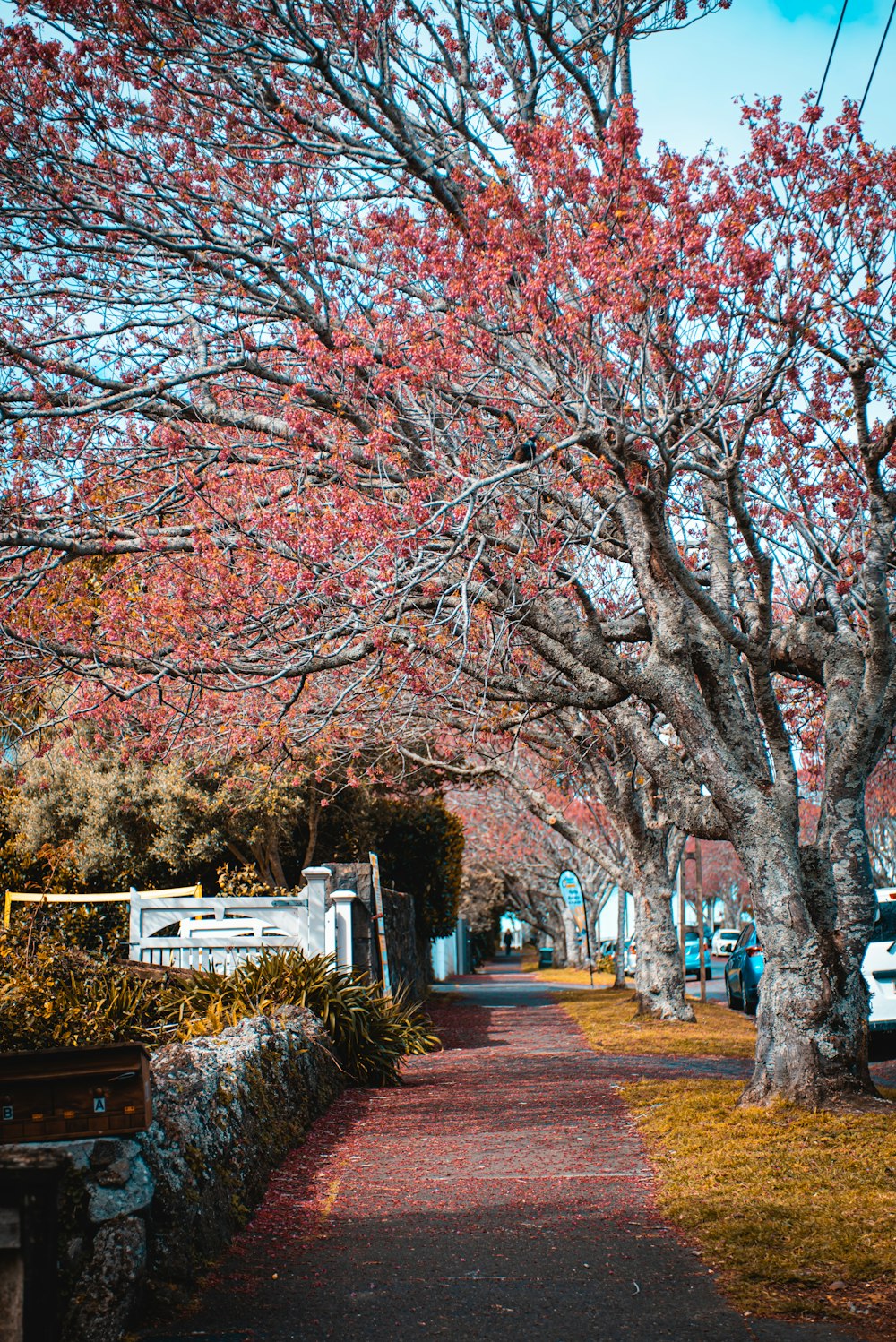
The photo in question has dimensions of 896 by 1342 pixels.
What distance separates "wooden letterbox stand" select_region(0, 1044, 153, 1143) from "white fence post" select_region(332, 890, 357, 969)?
8791mm

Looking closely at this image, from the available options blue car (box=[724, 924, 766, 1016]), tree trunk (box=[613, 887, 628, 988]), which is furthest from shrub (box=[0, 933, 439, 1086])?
tree trunk (box=[613, 887, 628, 988])

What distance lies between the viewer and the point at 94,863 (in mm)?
18156

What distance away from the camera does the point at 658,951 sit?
61.4 ft

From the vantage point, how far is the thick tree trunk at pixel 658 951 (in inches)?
714

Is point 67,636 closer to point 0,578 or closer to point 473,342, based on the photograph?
point 0,578

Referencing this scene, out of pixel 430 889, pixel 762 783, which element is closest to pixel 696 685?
pixel 762 783

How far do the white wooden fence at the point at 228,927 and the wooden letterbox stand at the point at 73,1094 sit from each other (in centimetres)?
765

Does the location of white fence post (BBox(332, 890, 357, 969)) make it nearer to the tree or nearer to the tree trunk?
the tree

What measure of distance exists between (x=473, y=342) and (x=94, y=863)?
11703mm

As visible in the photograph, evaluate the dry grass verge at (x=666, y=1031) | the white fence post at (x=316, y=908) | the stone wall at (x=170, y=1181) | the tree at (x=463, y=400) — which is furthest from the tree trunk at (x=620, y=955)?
the stone wall at (x=170, y=1181)

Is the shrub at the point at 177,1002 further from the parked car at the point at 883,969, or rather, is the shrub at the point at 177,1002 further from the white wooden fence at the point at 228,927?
the parked car at the point at 883,969

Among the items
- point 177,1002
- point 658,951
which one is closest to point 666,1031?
point 658,951

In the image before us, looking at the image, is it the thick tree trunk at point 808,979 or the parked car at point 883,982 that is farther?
the parked car at point 883,982

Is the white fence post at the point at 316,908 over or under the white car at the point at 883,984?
over
